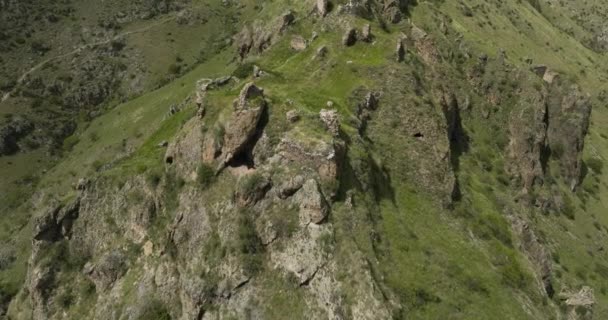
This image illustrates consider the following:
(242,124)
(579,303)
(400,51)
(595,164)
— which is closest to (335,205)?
(242,124)

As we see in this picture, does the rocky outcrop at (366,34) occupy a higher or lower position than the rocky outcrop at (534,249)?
higher

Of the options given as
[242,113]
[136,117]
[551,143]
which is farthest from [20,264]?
[551,143]

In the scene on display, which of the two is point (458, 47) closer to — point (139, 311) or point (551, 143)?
point (551, 143)

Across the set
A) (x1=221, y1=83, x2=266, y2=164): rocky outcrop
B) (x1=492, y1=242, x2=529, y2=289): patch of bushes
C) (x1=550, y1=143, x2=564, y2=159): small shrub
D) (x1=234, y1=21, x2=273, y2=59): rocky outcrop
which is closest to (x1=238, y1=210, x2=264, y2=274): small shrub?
(x1=221, y1=83, x2=266, y2=164): rocky outcrop

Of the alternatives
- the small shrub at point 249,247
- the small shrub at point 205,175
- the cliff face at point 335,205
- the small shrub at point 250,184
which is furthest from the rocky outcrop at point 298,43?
the small shrub at point 249,247

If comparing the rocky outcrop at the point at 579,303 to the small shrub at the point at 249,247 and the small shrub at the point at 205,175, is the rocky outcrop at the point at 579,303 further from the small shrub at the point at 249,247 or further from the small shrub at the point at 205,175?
the small shrub at the point at 205,175

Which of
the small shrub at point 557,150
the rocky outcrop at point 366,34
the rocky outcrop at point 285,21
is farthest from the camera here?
the small shrub at point 557,150

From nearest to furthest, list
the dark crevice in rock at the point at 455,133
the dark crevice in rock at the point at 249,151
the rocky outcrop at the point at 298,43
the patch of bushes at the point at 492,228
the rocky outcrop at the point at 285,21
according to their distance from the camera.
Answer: the dark crevice in rock at the point at 249,151 → the patch of bushes at the point at 492,228 → the dark crevice in rock at the point at 455,133 → the rocky outcrop at the point at 298,43 → the rocky outcrop at the point at 285,21
